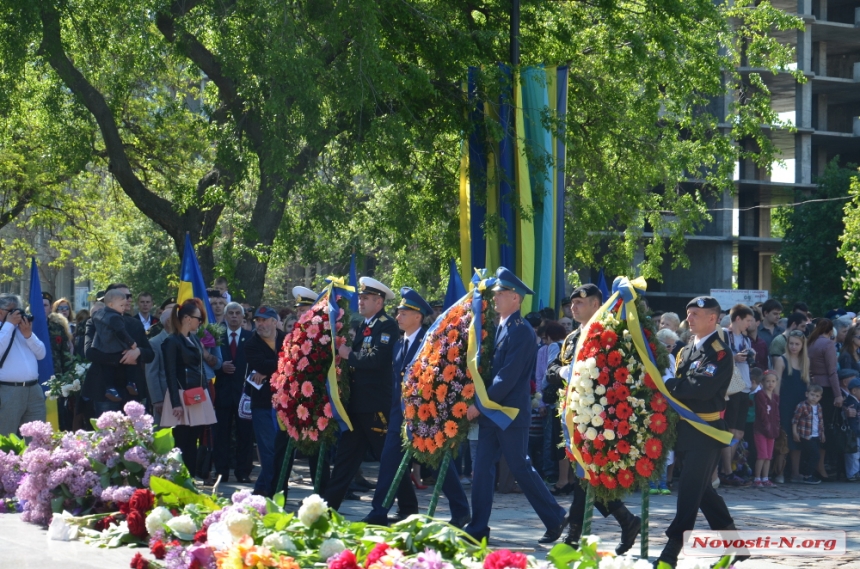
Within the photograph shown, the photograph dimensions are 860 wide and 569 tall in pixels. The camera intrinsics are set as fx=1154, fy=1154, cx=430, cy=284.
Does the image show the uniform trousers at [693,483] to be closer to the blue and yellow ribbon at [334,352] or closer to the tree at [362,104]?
the blue and yellow ribbon at [334,352]

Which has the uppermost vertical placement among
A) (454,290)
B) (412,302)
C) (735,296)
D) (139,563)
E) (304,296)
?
(735,296)

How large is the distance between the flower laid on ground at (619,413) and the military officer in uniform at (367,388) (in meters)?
2.39

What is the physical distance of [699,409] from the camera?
7773 millimetres

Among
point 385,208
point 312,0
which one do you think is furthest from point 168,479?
point 385,208

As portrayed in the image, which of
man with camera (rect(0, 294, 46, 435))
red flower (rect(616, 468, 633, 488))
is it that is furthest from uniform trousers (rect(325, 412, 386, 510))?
man with camera (rect(0, 294, 46, 435))

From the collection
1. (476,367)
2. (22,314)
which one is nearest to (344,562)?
(476,367)

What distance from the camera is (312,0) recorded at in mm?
15148

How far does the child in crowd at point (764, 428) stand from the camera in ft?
46.1

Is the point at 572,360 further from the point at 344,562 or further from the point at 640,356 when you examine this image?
the point at 344,562

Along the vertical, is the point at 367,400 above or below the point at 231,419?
above

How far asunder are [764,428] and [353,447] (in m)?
6.25

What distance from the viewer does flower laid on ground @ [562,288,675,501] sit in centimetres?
780

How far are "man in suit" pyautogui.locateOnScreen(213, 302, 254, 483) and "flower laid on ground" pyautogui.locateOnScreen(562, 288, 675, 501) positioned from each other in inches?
232

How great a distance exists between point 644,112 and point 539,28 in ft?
8.05
